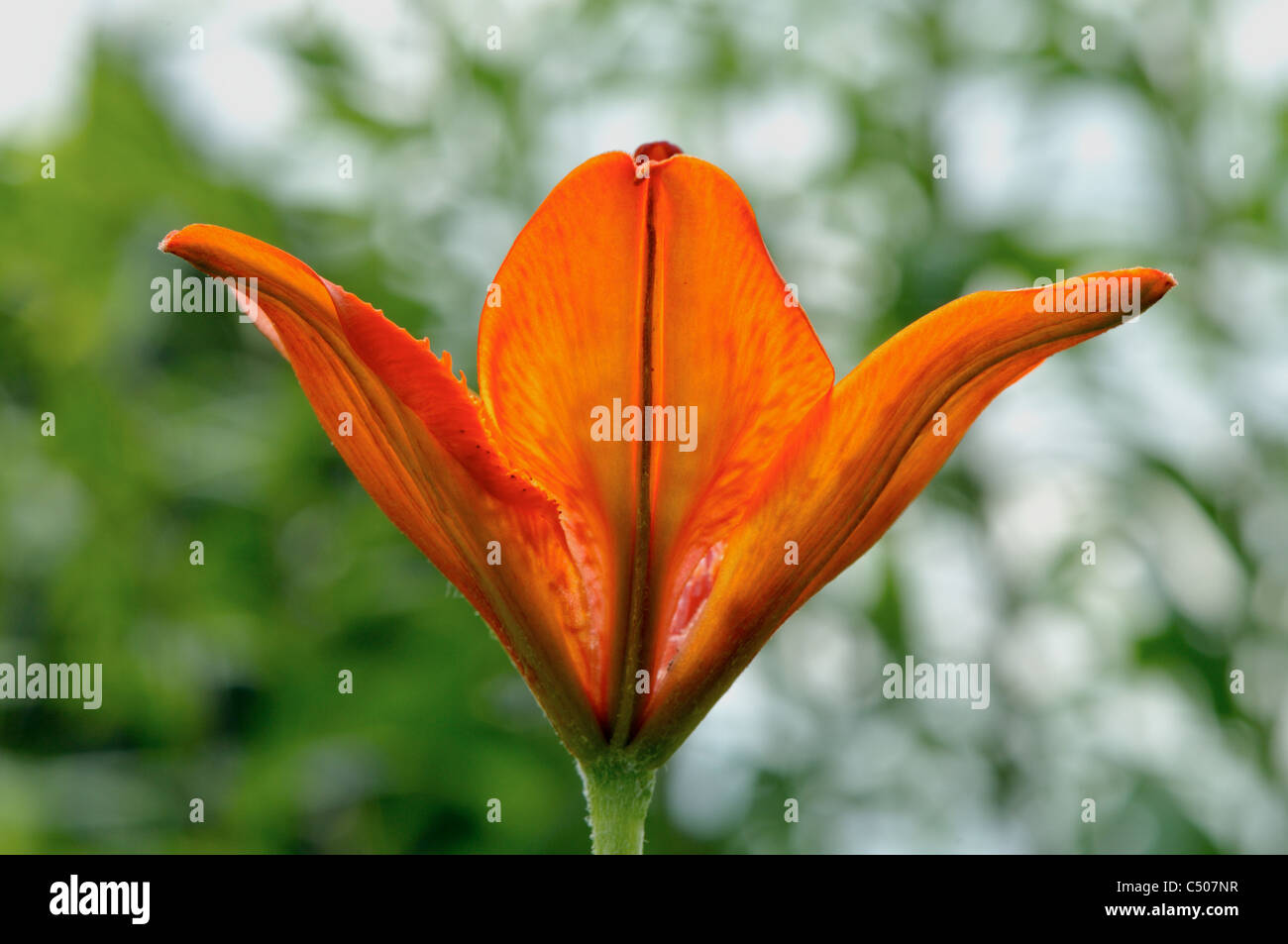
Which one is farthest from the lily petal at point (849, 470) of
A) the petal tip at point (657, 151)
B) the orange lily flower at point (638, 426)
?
the petal tip at point (657, 151)

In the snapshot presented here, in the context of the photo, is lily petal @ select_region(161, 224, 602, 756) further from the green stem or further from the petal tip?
the petal tip

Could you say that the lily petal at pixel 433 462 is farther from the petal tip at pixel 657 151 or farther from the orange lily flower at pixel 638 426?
the petal tip at pixel 657 151

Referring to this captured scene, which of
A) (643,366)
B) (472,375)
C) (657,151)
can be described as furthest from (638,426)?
(472,375)

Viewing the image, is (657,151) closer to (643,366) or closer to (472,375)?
(643,366)

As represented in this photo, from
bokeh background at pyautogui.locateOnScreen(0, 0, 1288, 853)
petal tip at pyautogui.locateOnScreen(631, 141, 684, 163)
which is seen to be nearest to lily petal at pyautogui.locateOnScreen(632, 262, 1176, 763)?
petal tip at pyautogui.locateOnScreen(631, 141, 684, 163)
